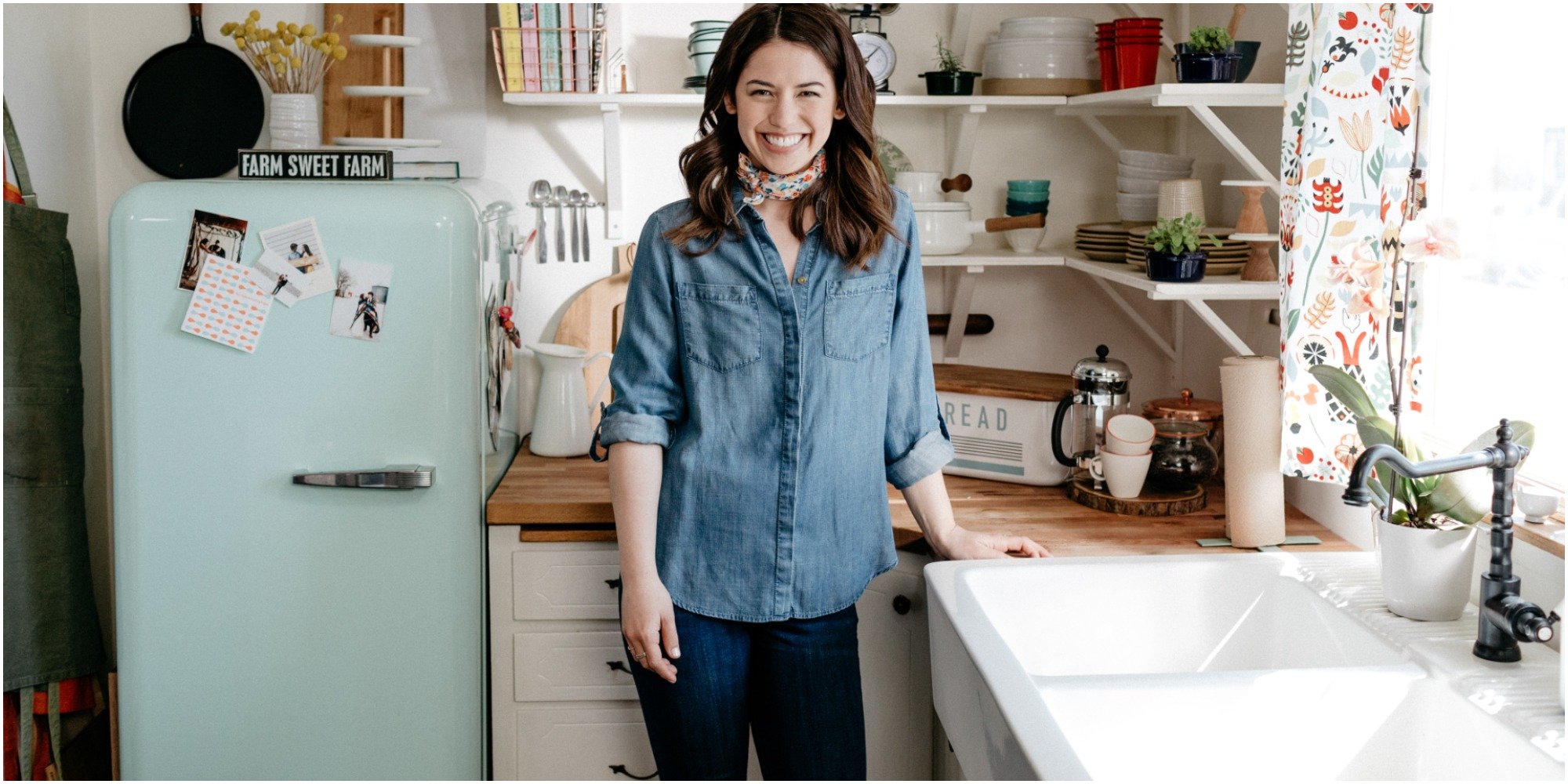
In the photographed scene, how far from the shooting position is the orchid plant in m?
1.47

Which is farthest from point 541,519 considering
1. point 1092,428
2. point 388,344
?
point 1092,428

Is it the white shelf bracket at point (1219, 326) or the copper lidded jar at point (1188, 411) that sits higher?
the white shelf bracket at point (1219, 326)

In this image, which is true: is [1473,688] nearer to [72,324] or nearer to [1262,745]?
[1262,745]

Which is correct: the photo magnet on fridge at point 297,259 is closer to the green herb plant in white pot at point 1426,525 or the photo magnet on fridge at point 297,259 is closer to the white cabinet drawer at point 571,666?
the white cabinet drawer at point 571,666

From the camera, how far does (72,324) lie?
240 centimetres

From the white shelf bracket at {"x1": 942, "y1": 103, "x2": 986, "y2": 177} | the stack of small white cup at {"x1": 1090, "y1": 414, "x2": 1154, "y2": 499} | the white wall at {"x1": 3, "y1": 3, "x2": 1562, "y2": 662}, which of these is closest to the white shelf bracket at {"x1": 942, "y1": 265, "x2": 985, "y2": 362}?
the white wall at {"x1": 3, "y1": 3, "x2": 1562, "y2": 662}

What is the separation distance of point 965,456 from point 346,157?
1236 millimetres

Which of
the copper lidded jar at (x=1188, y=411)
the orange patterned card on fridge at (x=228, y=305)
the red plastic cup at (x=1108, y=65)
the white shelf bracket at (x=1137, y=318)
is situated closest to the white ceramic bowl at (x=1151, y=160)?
the red plastic cup at (x=1108, y=65)

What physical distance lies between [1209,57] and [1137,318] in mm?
743

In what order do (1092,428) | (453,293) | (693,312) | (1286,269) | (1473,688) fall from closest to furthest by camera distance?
(1473,688)
(693,312)
(1286,269)
(453,293)
(1092,428)

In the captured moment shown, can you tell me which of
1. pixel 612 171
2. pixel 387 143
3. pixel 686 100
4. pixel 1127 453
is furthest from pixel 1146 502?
pixel 387 143

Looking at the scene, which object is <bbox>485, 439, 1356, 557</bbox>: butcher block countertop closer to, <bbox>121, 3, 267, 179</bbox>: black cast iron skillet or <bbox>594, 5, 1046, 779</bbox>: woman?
<bbox>594, 5, 1046, 779</bbox>: woman

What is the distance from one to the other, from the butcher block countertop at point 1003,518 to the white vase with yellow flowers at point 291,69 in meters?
0.80

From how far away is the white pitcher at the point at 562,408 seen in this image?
244cm
